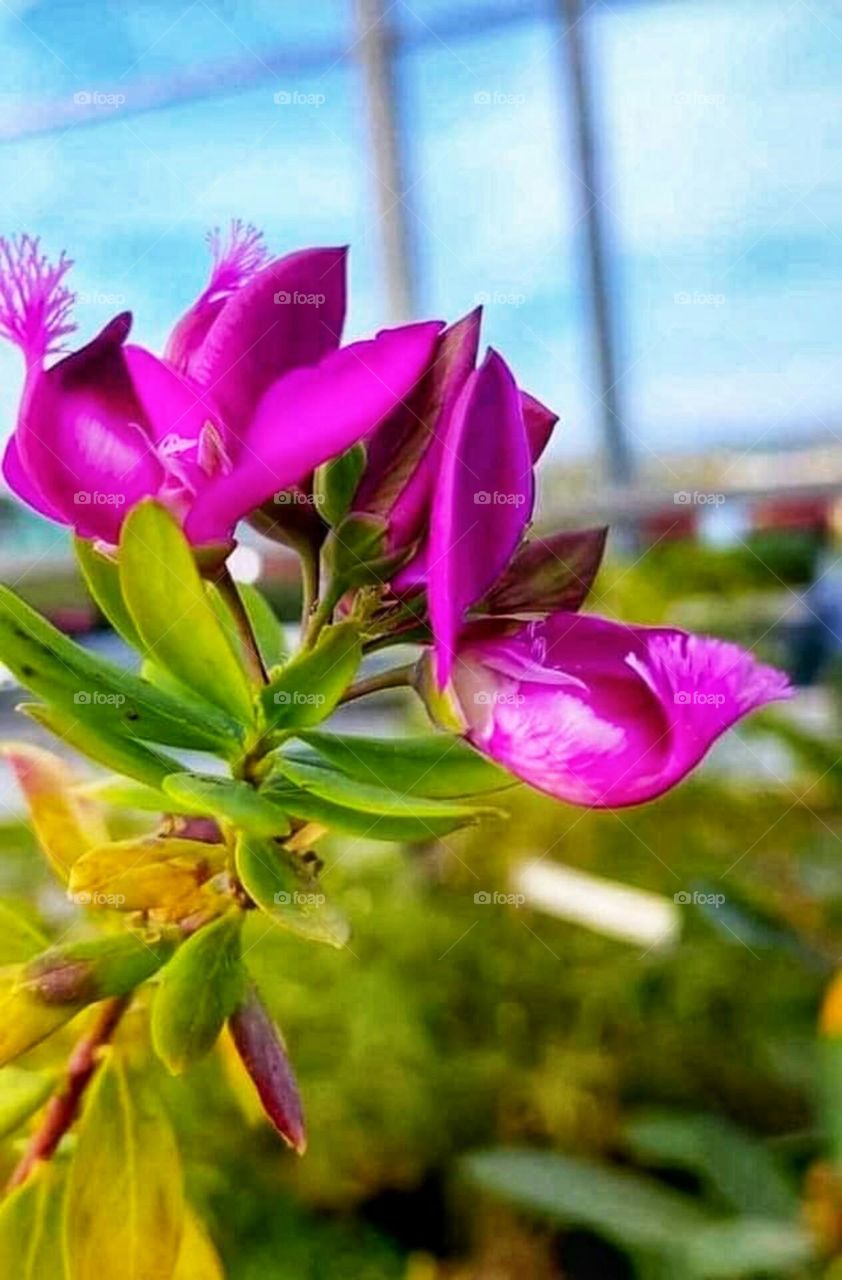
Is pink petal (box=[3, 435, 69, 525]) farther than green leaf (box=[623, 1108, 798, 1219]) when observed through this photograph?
No

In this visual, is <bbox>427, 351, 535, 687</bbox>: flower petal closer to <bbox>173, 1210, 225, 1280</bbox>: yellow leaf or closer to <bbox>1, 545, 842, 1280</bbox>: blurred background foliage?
<bbox>173, 1210, 225, 1280</bbox>: yellow leaf

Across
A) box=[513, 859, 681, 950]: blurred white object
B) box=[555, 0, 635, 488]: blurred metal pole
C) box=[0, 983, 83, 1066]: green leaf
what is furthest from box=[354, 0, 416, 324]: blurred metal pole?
box=[0, 983, 83, 1066]: green leaf

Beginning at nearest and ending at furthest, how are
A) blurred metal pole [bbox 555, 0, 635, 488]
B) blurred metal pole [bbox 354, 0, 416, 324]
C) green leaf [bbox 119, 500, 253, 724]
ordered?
green leaf [bbox 119, 500, 253, 724] → blurred metal pole [bbox 354, 0, 416, 324] → blurred metal pole [bbox 555, 0, 635, 488]

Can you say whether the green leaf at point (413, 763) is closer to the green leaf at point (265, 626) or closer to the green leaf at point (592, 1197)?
the green leaf at point (265, 626)

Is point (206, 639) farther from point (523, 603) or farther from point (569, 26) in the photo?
point (569, 26)

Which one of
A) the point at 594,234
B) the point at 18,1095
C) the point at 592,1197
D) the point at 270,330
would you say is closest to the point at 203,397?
the point at 270,330

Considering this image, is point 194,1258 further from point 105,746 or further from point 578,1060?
point 578,1060

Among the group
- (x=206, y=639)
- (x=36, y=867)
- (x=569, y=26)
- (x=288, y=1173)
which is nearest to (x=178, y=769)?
(x=206, y=639)

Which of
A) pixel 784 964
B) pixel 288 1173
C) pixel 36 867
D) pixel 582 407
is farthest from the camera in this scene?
pixel 784 964
